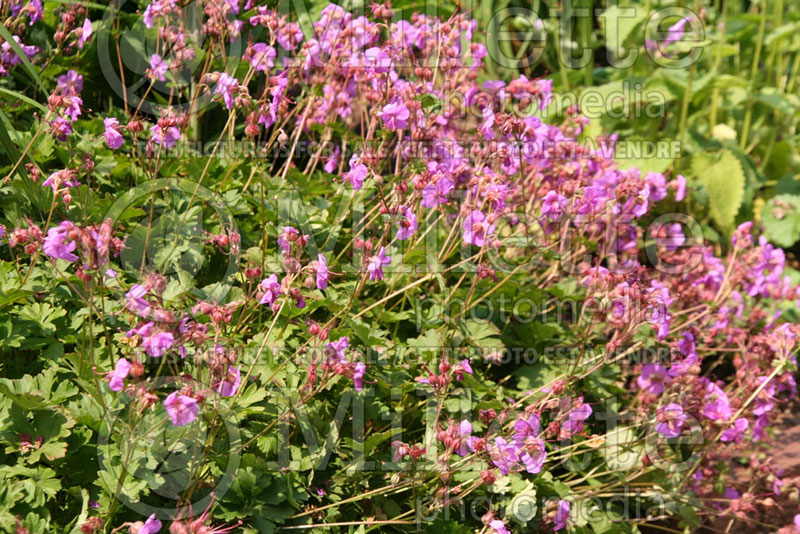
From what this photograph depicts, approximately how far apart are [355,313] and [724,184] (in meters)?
2.49

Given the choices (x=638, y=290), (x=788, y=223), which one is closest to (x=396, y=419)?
(x=638, y=290)

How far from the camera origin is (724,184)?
4.14 metres

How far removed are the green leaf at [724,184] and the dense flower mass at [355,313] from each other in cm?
78

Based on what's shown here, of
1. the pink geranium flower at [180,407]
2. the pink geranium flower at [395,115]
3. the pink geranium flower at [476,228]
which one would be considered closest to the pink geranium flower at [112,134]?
the pink geranium flower at [395,115]

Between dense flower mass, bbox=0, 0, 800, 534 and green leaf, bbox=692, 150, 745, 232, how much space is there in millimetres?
778

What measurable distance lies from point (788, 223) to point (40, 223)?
3.56m

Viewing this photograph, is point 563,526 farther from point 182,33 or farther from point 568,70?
point 568,70

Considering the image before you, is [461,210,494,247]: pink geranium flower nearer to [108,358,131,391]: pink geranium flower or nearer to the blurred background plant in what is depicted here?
[108,358,131,391]: pink geranium flower

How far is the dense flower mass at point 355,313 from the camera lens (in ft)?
6.50

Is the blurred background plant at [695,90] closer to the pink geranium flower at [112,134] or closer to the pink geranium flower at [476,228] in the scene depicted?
the pink geranium flower at [476,228]

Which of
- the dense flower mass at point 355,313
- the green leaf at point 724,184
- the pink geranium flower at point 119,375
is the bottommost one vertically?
the green leaf at point 724,184

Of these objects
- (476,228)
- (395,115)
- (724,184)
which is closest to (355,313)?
(476,228)

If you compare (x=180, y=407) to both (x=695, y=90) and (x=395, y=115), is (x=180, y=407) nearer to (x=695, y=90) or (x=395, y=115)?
(x=395, y=115)

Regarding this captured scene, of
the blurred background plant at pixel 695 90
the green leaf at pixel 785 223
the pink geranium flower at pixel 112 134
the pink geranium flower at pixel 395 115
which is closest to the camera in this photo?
the pink geranium flower at pixel 112 134
